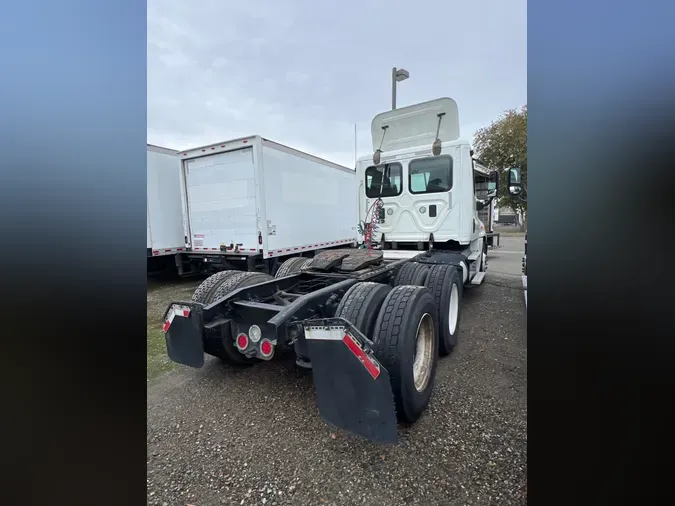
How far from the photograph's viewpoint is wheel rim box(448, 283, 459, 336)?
14.0 feet

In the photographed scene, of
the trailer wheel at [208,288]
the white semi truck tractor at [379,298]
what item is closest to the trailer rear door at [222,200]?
the white semi truck tractor at [379,298]

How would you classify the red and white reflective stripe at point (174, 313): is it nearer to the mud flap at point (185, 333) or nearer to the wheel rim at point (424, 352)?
the mud flap at point (185, 333)

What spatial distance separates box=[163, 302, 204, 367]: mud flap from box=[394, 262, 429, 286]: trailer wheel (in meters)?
2.61

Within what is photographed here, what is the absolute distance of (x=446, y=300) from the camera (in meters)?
4.09

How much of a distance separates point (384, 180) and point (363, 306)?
157 inches

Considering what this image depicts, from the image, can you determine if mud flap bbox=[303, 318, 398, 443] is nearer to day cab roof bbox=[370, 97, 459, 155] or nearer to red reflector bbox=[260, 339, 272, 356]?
red reflector bbox=[260, 339, 272, 356]

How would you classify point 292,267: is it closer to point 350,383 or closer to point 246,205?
point 350,383

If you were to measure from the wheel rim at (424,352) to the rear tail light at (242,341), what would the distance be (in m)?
1.45

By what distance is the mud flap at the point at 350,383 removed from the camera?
1.93 meters

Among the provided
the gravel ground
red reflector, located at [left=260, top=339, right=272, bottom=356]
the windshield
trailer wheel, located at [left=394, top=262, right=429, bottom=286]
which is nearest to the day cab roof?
the windshield
